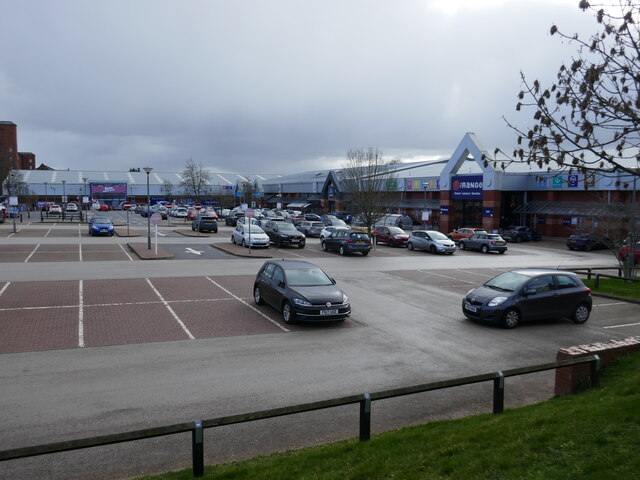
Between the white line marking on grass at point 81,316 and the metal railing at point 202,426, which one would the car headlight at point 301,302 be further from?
the metal railing at point 202,426

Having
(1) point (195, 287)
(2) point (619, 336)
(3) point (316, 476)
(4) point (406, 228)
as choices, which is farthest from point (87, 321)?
(4) point (406, 228)

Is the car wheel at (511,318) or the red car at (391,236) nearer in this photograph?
the car wheel at (511,318)

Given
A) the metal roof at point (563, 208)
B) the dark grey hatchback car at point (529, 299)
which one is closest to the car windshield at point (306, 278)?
the dark grey hatchback car at point (529, 299)

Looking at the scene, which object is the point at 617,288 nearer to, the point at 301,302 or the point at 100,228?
the point at 301,302

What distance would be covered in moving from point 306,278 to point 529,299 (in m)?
5.79

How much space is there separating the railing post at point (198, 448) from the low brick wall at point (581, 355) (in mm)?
5646

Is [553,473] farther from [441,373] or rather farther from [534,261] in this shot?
[534,261]

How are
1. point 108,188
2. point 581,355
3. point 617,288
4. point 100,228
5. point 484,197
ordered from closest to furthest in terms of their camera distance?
point 581,355, point 617,288, point 100,228, point 484,197, point 108,188

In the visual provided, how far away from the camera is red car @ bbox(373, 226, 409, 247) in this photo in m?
37.7

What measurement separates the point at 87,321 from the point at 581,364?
11.0 metres

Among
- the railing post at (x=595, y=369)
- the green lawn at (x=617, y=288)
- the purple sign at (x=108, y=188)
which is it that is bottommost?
the green lawn at (x=617, y=288)

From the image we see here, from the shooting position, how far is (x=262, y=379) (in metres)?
9.27

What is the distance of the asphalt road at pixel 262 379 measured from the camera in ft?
21.9

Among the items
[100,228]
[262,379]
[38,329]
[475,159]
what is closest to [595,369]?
[262,379]
